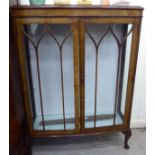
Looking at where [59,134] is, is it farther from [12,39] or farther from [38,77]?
[12,39]

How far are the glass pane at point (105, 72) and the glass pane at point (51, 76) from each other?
5.4 inches

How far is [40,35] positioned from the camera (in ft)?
4.20

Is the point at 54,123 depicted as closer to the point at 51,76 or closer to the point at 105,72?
the point at 51,76

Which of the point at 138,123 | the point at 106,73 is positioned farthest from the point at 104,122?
the point at 138,123

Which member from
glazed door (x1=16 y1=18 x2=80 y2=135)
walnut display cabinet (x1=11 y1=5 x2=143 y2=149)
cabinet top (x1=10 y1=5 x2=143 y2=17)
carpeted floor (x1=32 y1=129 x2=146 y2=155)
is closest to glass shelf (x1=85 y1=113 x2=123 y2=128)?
walnut display cabinet (x1=11 y1=5 x2=143 y2=149)

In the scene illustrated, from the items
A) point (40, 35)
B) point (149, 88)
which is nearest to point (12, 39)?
point (40, 35)

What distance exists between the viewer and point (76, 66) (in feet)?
4.30

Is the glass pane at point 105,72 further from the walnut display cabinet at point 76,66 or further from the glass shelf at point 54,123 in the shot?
the glass shelf at point 54,123

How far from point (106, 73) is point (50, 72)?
0.44 meters

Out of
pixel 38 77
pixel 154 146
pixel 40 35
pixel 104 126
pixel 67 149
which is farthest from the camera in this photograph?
pixel 67 149

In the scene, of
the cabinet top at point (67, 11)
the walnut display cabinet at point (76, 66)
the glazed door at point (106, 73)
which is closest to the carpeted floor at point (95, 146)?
the walnut display cabinet at point (76, 66)

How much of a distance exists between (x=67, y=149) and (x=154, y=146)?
32.4 inches

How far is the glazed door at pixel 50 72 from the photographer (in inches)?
48.9

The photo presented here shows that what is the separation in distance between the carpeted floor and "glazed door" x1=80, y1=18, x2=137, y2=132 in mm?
235
